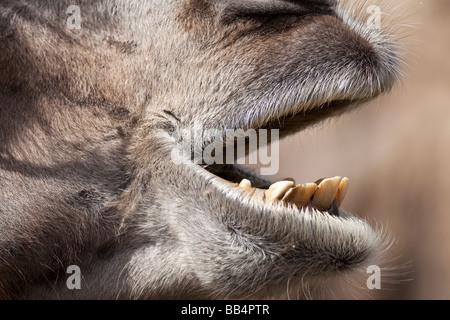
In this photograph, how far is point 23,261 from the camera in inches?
76.8

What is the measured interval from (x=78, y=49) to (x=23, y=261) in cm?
59

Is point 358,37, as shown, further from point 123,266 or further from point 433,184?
point 433,184

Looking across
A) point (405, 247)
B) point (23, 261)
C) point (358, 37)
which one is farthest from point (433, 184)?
point (23, 261)

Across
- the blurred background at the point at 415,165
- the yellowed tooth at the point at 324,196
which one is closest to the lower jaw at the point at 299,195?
the yellowed tooth at the point at 324,196

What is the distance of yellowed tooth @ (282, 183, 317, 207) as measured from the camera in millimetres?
1764

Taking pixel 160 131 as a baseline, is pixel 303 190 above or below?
below

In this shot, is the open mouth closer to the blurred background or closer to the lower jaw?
the lower jaw

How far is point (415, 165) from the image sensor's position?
3.81 m

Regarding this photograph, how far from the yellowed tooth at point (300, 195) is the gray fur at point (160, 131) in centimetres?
4

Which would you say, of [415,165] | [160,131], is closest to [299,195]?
[160,131]

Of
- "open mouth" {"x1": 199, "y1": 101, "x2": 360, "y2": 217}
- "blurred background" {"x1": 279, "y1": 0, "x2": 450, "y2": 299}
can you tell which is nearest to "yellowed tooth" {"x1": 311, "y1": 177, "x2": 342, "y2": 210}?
"open mouth" {"x1": 199, "y1": 101, "x2": 360, "y2": 217}

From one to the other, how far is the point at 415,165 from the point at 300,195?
2200 mm

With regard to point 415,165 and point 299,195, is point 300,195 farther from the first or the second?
point 415,165

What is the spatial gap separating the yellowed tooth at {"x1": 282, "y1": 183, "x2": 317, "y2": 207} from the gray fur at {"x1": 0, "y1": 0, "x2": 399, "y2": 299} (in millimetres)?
35
